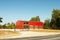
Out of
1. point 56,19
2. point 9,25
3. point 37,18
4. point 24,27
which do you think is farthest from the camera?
point 37,18

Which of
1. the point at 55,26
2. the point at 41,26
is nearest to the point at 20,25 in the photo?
the point at 41,26

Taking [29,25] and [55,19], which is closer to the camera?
[29,25]

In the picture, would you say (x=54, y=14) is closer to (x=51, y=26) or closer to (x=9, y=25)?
(x=51, y=26)

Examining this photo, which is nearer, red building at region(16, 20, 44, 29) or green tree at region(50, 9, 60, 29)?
red building at region(16, 20, 44, 29)

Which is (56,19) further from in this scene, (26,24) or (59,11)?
(26,24)

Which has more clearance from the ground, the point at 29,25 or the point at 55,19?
the point at 55,19

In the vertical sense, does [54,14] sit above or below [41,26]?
above

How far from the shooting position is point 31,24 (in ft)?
346

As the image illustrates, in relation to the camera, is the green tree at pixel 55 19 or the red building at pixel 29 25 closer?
the red building at pixel 29 25

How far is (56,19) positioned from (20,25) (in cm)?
2285

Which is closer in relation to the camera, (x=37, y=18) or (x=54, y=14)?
(x=54, y=14)

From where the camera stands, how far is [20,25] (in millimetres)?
105438

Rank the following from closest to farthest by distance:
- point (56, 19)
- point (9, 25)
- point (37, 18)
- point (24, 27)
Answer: point (24, 27) → point (56, 19) → point (9, 25) → point (37, 18)

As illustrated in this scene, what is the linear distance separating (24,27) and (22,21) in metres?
3.66
